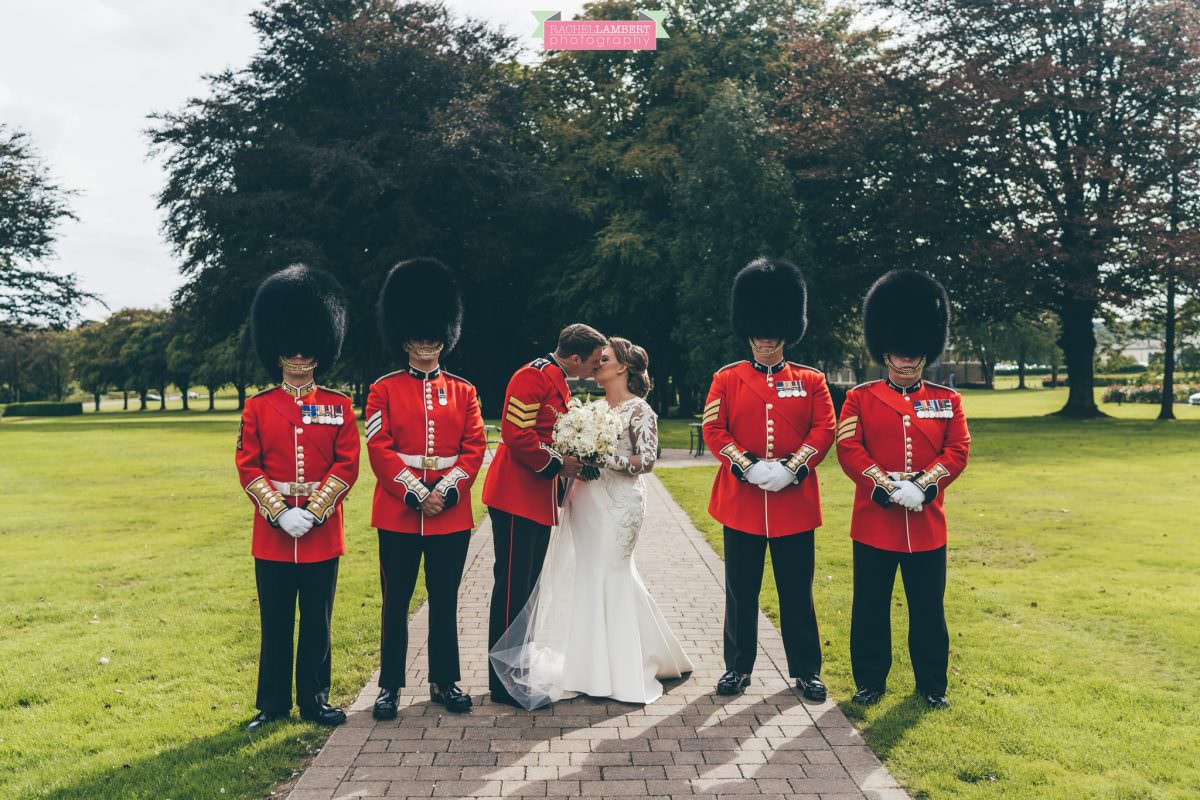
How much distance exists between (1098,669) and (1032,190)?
1110 inches

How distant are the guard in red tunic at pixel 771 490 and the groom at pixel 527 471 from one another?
2.85ft

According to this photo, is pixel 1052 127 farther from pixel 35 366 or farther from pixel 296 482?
pixel 35 366

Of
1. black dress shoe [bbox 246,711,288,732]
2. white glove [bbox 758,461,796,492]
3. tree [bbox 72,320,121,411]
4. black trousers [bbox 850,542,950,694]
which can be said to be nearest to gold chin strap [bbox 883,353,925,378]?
white glove [bbox 758,461,796,492]

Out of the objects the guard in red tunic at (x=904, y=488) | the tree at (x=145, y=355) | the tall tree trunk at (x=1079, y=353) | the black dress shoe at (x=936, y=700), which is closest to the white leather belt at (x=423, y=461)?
the guard in red tunic at (x=904, y=488)

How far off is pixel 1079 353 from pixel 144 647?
32891 mm

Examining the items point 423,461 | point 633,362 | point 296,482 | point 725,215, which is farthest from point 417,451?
point 725,215

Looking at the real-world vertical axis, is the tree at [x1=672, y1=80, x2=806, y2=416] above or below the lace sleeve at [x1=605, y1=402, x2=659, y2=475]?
above

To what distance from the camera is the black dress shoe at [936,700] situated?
18.4ft

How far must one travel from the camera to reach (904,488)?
548cm

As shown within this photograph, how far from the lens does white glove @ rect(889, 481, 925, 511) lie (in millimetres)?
5449

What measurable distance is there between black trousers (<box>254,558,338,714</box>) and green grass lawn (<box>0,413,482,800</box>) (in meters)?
0.20

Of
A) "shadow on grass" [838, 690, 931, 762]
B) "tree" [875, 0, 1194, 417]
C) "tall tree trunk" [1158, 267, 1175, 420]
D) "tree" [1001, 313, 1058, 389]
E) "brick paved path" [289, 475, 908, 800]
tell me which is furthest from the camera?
"tree" [1001, 313, 1058, 389]

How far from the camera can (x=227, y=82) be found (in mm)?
34594

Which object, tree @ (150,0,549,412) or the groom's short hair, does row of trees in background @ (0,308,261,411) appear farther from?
the groom's short hair
